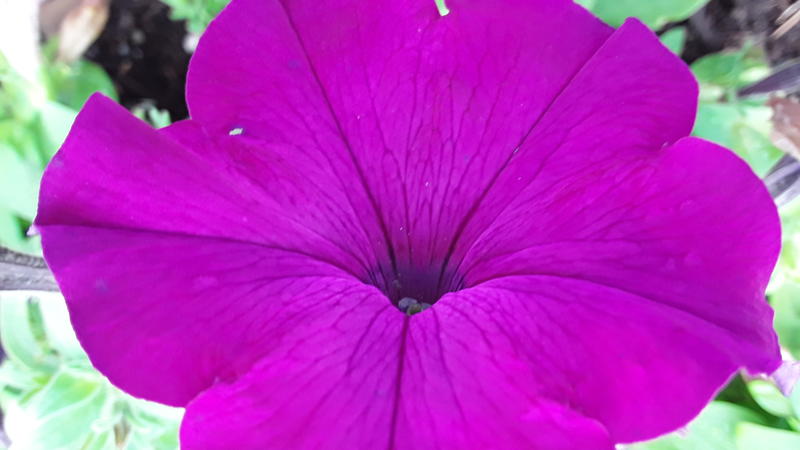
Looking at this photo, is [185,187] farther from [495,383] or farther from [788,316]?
[788,316]

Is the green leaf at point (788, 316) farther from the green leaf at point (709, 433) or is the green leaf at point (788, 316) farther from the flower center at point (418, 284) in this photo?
the flower center at point (418, 284)

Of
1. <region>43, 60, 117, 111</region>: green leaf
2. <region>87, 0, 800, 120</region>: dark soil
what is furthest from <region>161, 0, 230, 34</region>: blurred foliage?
<region>87, 0, 800, 120</region>: dark soil

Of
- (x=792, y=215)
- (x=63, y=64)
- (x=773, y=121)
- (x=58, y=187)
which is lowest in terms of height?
(x=792, y=215)

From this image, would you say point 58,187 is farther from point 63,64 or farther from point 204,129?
point 63,64

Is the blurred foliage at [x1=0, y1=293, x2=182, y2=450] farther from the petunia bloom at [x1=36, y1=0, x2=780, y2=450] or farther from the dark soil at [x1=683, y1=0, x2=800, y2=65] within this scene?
the dark soil at [x1=683, y1=0, x2=800, y2=65]

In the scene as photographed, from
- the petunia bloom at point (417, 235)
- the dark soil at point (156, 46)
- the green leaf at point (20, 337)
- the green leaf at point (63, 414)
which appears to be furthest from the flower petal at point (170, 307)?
the dark soil at point (156, 46)

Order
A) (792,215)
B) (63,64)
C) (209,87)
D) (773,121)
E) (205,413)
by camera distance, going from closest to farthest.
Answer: (205,413), (209,87), (773,121), (792,215), (63,64)

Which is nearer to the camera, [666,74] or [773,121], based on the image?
[666,74]

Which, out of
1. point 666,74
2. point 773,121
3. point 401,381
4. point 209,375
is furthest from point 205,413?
point 773,121
